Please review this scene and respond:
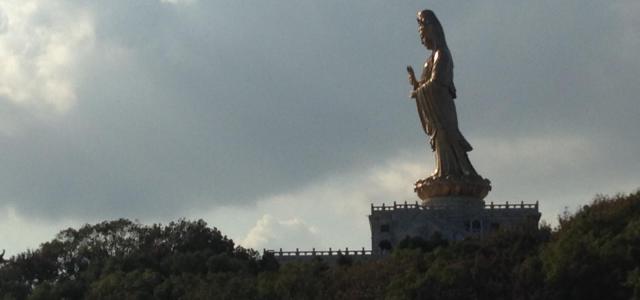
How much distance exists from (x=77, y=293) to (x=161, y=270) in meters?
3.45

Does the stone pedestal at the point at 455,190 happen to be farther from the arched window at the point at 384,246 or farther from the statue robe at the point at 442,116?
the arched window at the point at 384,246

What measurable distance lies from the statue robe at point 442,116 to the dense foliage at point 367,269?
7.83 metres

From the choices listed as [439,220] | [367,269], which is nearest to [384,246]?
[439,220]

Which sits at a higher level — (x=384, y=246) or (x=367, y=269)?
(x=384, y=246)

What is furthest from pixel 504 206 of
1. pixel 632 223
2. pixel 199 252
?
pixel 632 223

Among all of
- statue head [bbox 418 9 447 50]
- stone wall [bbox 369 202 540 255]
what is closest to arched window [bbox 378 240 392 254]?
stone wall [bbox 369 202 540 255]

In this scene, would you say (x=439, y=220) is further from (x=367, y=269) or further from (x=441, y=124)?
(x=367, y=269)

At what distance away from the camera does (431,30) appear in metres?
95.8

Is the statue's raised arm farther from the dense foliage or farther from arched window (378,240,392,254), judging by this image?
the dense foliage

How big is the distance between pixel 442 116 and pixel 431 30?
3431 millimetres

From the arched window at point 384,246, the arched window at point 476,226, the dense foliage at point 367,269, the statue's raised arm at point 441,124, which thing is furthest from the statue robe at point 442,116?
the dense foliage at point 367,269

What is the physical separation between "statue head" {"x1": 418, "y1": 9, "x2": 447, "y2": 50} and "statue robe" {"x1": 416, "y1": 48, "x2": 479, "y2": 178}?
0.34 metres

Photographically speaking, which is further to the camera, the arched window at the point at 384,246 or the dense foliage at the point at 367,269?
the arched window at the point at 384,246

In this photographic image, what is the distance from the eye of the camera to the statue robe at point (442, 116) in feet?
314
